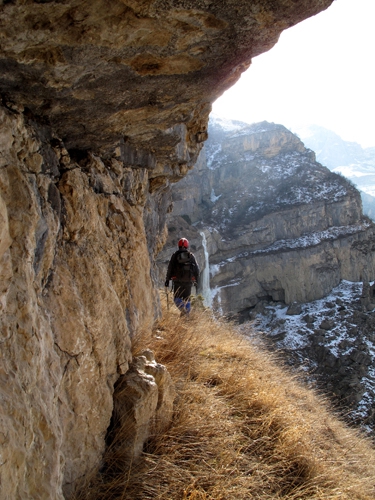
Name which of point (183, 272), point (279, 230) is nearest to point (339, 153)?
point (279, 230)

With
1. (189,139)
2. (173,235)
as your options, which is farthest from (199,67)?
(173,235)

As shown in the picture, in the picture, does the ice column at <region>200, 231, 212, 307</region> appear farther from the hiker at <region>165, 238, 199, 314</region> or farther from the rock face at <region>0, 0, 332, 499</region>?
the rock face at <region>0, 0, 332, 499</region>

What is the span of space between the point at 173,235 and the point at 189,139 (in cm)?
2934

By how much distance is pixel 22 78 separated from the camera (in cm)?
173

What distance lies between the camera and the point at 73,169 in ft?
7.96

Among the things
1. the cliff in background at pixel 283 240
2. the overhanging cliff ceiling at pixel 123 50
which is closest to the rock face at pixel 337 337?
the cliff in background at pixel 283 240

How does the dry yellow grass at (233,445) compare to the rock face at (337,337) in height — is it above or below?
above

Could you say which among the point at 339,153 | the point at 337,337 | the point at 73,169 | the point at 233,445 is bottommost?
the point at 337,337

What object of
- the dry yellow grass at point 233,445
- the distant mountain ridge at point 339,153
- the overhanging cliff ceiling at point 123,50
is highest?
the distant mountain ridge at point 339,153

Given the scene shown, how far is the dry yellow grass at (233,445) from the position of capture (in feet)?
7.30

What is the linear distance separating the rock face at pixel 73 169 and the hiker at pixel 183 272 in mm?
2923

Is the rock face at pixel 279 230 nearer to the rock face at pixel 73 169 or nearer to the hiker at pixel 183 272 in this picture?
the hiker at pixel 183 272

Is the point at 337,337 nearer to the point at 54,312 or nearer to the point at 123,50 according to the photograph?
the point at 54,312

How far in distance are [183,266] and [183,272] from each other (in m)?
0.10
